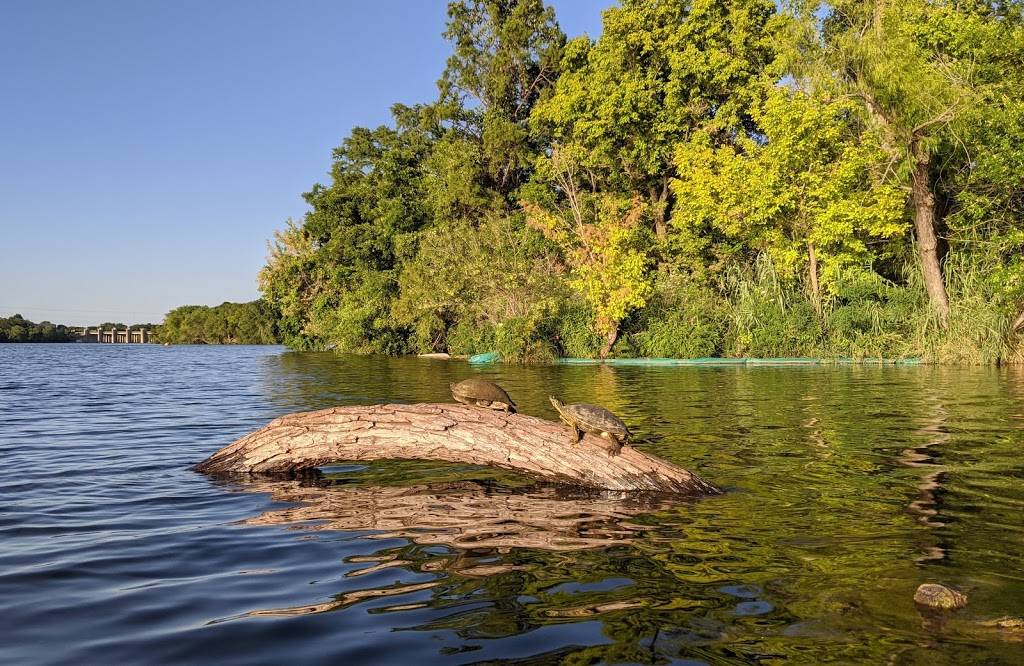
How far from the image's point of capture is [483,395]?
364 inches

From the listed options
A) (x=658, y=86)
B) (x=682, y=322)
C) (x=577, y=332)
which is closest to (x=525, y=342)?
(x=577, y=332)

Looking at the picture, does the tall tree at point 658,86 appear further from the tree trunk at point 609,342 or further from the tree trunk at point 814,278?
the tree trunk at point 814,278

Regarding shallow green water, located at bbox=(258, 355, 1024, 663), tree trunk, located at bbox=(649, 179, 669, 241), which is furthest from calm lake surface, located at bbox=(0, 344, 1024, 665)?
tree trunk, located at bbox=(649, 179, 669, 241)

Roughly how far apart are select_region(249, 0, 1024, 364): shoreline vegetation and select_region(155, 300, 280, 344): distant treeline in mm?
45817

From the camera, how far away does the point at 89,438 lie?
12.2 meters

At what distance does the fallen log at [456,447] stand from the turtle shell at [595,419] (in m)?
0.18

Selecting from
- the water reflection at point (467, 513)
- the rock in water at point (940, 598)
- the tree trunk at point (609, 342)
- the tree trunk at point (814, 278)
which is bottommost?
the water reflection at point (467, 513)

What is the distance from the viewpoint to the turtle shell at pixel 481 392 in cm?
920

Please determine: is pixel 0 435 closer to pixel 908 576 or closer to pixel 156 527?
pixel 156 527

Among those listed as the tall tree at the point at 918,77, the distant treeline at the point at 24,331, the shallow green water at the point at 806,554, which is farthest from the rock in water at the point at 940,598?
the distant treeline at the point at 24,331

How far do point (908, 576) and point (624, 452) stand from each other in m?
3.07

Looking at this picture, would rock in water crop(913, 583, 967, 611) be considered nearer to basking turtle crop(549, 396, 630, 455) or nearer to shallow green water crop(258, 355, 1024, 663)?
shallow green water crop(258, 355, 1024, 663)

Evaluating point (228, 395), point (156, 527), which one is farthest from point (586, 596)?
point (228, 395)

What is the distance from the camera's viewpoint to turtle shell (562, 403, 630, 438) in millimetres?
7492
